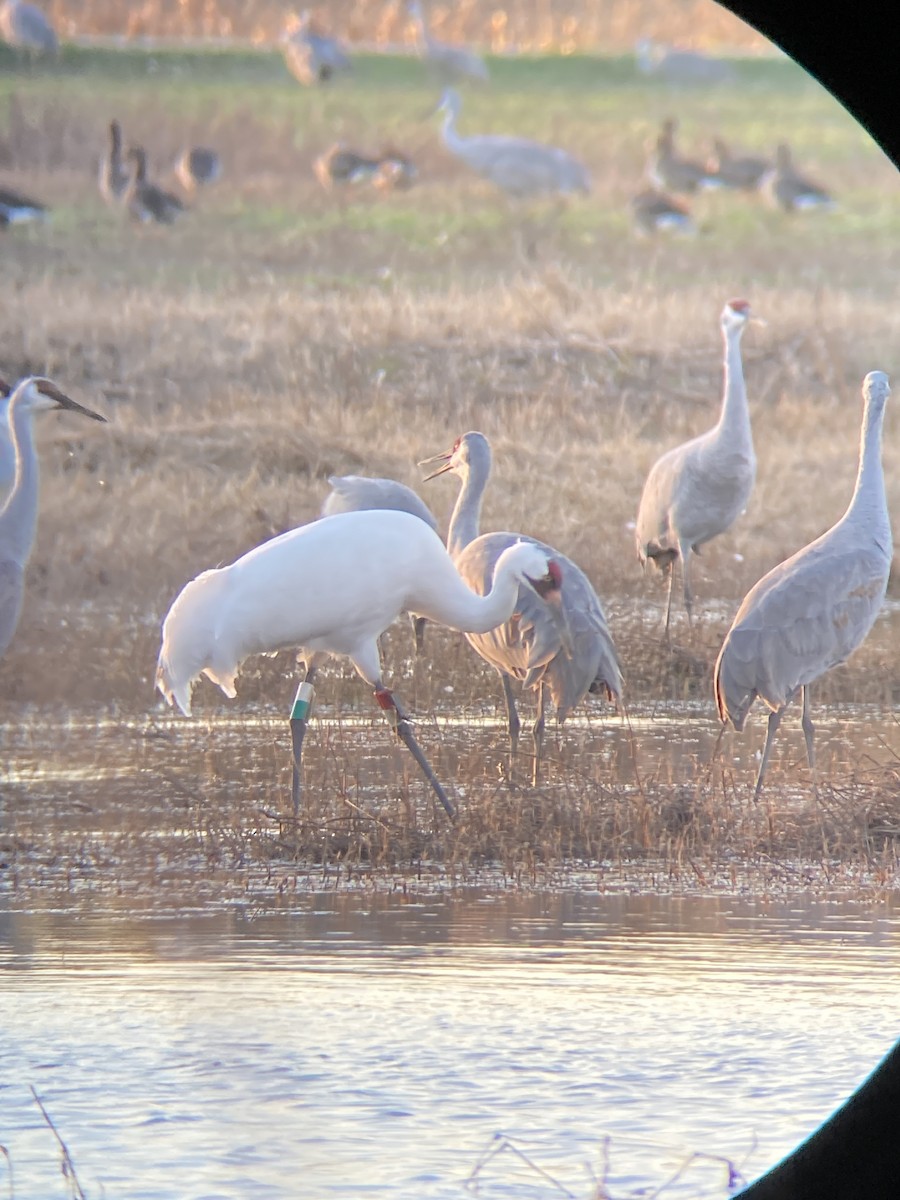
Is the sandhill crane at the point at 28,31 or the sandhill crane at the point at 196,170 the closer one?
the sandhill crane at the point at 28,31

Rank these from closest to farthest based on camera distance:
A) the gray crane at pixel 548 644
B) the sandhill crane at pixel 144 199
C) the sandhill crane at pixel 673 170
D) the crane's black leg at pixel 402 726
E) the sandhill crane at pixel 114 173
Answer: the crane's black leg at pixel 402 726
the gray crane at pixel 548 644
the sandhill crane at pixel 144 199
the sandhill crane at pixel 114 173
the sandhill crane at pixel 673 170

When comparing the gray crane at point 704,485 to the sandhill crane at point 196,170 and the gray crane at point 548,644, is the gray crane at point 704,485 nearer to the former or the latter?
the gray crane at point 548,644

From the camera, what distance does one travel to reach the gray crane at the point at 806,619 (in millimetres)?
5652

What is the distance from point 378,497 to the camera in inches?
279

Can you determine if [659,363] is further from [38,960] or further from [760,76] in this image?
[38,960]

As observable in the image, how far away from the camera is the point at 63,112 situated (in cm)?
1538

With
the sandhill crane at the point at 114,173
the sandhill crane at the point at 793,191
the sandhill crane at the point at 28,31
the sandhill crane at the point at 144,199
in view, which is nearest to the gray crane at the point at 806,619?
the sandhill crane at the point at 144,199

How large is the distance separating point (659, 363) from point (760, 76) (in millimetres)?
5492

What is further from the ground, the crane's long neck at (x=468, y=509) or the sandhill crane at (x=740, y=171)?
the sandhill crane at (x=740, y=171)

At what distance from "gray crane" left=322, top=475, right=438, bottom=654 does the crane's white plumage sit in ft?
3.71

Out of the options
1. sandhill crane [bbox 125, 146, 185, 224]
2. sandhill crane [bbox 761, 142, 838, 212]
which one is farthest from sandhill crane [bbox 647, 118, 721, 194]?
sandhill crane [bbox 125, 146, 185, 224]

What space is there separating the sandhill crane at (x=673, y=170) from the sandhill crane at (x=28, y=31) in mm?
4302

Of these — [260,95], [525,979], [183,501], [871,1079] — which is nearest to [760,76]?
[260,95]

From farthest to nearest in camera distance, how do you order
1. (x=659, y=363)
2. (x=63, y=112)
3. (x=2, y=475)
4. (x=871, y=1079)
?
(x=63, y=112), (x=659, y=363), (x=2, y=475), (x=871, y=1079)
